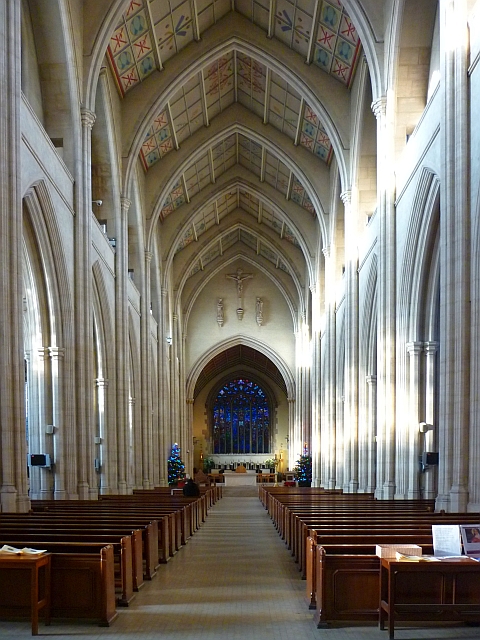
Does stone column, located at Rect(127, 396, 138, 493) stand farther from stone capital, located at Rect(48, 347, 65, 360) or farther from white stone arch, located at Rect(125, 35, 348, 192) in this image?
stone capital, located at Rect(48, 347, 65, 360)

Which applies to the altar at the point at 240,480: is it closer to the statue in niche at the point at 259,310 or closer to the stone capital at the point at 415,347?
the statue in niche at the point at 259,310

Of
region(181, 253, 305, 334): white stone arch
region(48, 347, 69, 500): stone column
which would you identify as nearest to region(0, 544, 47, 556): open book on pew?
region(48, 347, 69, 500): stone column

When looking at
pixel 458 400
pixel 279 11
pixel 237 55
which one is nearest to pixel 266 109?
pixel 237 55

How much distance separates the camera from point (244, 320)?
45.7 meters

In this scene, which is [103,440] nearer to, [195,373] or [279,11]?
[279,11]

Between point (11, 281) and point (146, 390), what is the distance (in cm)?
1794

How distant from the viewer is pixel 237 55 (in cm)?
2670

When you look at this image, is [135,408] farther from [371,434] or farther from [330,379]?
[371,434]

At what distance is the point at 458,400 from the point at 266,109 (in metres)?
19.2

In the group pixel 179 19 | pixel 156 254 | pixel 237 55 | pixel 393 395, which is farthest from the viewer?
pixel 156 254

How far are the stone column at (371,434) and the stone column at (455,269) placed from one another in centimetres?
988

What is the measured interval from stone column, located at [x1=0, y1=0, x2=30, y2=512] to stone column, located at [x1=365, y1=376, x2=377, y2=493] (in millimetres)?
12063

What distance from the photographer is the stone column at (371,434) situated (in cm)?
2235

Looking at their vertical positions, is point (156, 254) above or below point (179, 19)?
below
